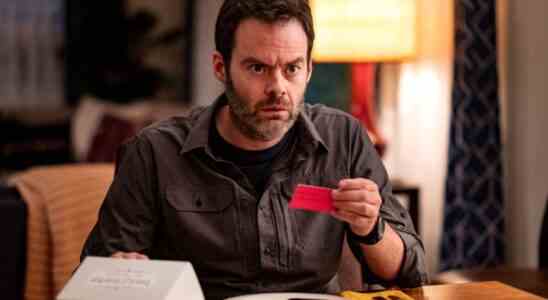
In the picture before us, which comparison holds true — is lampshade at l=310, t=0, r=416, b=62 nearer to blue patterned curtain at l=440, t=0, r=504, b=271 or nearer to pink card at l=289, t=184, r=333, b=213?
blue patterned curtain at l=440, t=0, r=504, b=271

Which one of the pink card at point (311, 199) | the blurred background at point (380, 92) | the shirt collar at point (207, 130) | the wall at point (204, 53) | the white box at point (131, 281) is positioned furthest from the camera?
the wall at point (204, 53)

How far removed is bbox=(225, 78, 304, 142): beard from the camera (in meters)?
1.44

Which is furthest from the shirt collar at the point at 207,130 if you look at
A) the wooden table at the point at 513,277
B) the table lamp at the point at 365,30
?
the table lamp at the point at 365,30

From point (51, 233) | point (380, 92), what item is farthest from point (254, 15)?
point (380, 92)

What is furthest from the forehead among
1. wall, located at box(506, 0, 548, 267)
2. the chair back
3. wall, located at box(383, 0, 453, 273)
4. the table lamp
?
wall, located at box(383, 0, 453, 273)

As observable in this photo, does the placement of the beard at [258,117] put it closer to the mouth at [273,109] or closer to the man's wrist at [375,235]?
the mouth at [273,109]

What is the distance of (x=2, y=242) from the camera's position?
9.18ft

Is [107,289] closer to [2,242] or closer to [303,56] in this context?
[303,56]

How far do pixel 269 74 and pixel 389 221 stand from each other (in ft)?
1.12

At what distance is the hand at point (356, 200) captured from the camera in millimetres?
1234

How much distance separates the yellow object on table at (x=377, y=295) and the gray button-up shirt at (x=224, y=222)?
184 millimetres

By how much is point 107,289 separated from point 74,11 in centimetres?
557

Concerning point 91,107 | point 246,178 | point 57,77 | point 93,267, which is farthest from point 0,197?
point 57,77

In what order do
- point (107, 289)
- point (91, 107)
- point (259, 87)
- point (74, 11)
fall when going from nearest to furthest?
point (107, 289) → point (259, 87) → point (91, 107) → point (74, 11)
